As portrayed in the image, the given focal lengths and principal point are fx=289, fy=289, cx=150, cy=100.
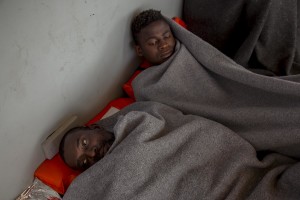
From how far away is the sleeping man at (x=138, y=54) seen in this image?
88cm

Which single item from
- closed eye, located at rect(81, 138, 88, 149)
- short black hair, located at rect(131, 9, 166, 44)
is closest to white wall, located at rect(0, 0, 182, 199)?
short black hair, located at rect(131, 9, 166, 44)

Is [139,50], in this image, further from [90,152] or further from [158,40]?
[90,152]

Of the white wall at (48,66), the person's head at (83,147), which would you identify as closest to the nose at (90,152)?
the person's head at (83,147)

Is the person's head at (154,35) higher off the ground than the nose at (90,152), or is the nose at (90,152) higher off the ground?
the person's head at (154,35)

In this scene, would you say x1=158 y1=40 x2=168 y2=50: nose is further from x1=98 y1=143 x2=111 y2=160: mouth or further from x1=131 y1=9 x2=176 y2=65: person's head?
x1=98 y1=143 x2=111 y2=160: mouth

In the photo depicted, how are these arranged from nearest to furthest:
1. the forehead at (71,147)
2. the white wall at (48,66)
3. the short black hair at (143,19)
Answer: the white wall at (48,66), the forehead at (71,147), the short black hair at (143,19)

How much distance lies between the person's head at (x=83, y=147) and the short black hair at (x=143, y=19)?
42 cm

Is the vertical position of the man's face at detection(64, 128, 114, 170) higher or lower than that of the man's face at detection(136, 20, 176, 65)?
lower

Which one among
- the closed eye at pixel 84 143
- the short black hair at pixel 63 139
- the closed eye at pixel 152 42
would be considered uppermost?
the closed eye at pixel 152 42

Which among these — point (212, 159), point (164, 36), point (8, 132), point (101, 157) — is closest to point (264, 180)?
point (212, 159)

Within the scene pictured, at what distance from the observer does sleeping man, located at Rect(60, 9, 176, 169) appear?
2.90 ft

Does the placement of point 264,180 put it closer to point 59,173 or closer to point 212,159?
point 212,159

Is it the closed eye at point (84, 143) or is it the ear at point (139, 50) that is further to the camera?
the ear at point (139, 50)

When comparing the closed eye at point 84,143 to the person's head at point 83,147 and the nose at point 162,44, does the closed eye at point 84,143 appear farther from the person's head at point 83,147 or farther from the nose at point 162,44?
the nose at point 162,44
